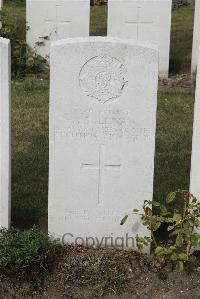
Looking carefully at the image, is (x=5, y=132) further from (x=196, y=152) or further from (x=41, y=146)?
(x=41, y=146)

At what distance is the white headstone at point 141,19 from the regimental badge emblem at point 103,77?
19.6 ft

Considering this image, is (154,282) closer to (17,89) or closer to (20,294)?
(20,294)

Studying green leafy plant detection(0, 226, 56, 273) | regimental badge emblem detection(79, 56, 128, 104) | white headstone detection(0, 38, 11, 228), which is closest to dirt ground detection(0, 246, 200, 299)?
green leafy plant detection(0, 226, 56, 273)

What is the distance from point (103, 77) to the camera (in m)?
5.60

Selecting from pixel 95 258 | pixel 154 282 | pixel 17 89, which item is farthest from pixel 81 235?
pixel 17 89

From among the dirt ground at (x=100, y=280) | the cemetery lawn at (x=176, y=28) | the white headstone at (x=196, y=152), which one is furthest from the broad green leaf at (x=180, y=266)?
the cemetery lawn at (x=176, y=28)

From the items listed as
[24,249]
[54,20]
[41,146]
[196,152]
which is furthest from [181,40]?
[24,249]

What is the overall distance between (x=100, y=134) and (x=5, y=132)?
714 millimetres

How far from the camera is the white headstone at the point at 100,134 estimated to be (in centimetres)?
555

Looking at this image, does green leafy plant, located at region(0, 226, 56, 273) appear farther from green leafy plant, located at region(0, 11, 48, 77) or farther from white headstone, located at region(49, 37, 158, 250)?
green leafy plant, located at region(0, 11, 48, 77)

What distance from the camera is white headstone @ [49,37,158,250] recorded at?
5.55 meters

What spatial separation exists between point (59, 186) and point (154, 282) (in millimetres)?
1018

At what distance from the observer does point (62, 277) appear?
5.55m

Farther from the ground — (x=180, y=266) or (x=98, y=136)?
(x=98, y=136)
